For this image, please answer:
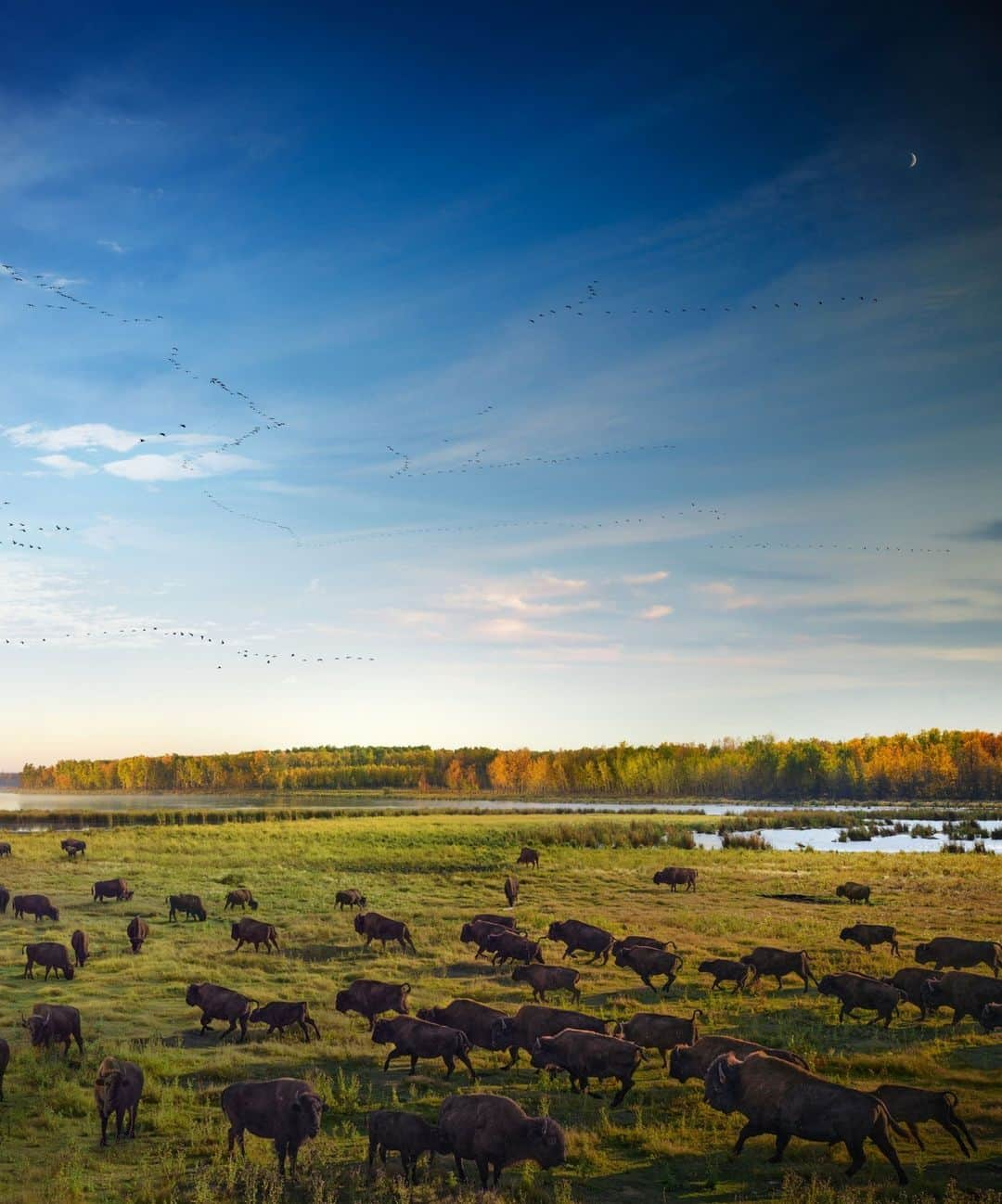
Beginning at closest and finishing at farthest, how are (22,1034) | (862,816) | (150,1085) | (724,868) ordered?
(150,1085) → (22,1034) → (724,868) → (862,816)

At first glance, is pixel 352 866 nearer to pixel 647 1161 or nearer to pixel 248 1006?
pixel 248 1006

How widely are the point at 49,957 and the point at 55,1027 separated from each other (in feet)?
23.3

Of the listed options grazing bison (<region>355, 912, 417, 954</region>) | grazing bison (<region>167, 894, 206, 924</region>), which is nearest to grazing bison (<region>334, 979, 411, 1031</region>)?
grazing bison (<region>355, 912, 417, 954</region>)

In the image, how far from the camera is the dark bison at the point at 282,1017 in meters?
18.2

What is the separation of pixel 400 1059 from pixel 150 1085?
4740 mm

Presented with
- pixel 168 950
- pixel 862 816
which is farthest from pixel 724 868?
pixel 862 816

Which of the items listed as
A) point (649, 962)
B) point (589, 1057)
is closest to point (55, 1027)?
point (589, 1057)

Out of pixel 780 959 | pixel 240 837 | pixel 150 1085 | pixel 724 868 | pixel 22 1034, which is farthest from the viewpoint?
pixel 240 837

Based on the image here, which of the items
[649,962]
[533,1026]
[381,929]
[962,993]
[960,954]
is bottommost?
[381,929]

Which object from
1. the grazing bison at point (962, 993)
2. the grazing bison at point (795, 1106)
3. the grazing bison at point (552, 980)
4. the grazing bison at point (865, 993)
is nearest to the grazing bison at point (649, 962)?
the grazing bison at point (552, 980)

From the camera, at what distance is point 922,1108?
12438 millimetres

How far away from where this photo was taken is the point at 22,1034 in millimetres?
17938

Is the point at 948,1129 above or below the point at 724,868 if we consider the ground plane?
above

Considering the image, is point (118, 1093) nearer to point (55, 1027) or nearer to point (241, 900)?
point (55, 1027)
